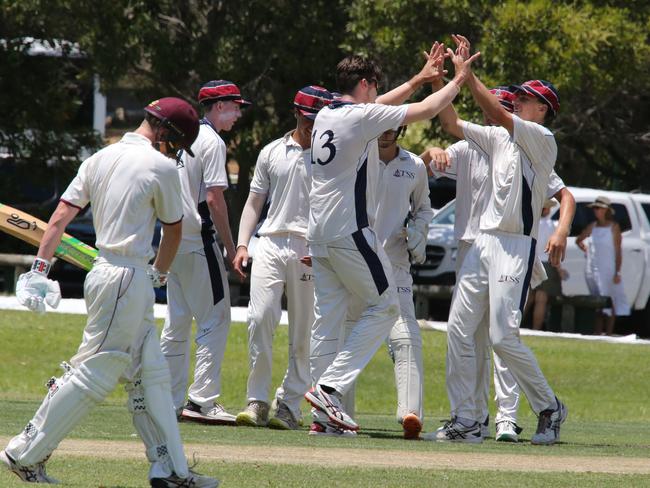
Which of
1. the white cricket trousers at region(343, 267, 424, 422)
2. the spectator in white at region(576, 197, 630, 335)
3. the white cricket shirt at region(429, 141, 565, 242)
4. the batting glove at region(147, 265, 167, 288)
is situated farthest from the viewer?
the spectator in white at region(576, 197, 630, 335)

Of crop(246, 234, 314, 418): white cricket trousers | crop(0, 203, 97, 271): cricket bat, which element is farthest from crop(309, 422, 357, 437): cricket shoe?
crop(0, 203, 97, 271): cricket bat

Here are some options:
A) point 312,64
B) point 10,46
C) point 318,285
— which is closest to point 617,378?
point 318,285

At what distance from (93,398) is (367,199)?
2.98m

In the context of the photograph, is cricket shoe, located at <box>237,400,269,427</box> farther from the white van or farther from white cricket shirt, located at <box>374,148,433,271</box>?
the white van

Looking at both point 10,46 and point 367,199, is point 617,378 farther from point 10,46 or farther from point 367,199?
point 10,46

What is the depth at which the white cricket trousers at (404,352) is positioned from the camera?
10.4m

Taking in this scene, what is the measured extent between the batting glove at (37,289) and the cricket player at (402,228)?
324 cm

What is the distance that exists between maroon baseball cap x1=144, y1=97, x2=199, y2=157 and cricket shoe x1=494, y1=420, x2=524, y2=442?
408 cm

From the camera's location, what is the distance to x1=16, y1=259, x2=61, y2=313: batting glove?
7.59 meters

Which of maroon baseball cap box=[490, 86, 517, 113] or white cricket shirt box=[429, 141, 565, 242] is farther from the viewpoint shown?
maroon baseball cap box=[490, 86, 517, 113]

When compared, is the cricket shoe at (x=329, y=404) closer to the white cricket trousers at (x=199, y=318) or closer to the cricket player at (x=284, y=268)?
the cricket player at (x=284, y=268)

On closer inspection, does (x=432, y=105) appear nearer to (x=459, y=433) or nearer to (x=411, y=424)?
(x=411, y=424)

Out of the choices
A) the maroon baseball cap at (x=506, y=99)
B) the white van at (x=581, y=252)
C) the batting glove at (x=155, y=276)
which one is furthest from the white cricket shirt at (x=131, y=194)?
the white van at (x=581, y=252)

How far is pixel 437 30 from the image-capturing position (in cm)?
2314
